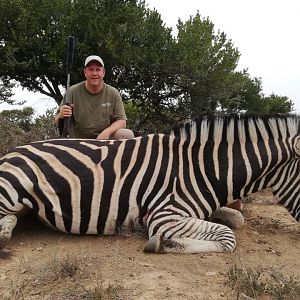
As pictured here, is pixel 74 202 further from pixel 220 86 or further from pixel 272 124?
pixel 220 86

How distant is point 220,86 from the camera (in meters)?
15.1

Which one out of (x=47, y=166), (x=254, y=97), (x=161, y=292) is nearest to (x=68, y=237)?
(x=47, y=166)

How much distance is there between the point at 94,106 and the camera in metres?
5.24

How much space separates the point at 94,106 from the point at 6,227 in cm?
212

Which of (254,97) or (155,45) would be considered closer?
(155,45)

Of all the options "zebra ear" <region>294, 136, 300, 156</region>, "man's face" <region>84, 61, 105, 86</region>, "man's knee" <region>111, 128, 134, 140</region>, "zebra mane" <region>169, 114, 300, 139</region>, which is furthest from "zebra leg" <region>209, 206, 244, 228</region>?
"man's face" <region>84, 61, 105, 86</region>

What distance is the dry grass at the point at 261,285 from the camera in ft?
7.68

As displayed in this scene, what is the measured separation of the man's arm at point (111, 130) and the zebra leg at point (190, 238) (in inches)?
62.1

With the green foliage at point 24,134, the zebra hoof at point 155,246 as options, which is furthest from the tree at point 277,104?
the zebra hoof at point 155,246

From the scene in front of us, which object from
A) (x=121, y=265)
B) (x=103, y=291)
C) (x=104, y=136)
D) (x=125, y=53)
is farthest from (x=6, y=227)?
(x=125, y=53)

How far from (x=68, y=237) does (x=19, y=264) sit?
2.41 ft

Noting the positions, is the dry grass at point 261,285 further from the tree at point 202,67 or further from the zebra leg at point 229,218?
the tree at point 202,67

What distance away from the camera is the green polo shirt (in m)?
5.22

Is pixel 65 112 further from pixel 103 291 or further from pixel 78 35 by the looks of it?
pixel 78 35
